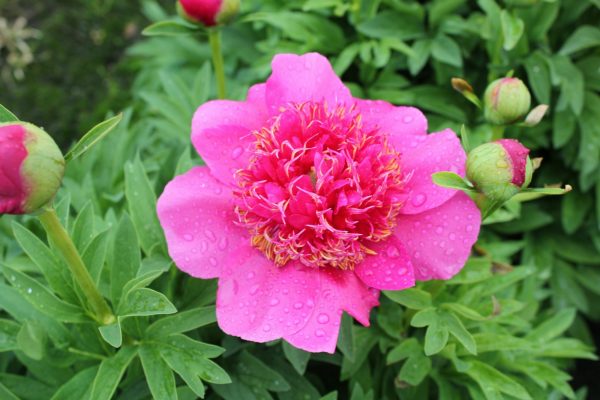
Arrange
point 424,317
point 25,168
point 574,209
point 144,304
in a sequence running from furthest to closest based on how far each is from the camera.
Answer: point 574,209
point 424,317
point 144,304
point 25,168

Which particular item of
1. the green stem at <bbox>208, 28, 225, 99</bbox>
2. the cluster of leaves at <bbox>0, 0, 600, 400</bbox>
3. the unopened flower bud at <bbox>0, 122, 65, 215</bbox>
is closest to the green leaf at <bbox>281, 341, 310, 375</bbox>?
the cluster of leaves at <bbox>0, 0, 600, 400</bbox>

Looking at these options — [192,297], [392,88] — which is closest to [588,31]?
[392,88]

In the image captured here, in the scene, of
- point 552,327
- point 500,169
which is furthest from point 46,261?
point 552,327

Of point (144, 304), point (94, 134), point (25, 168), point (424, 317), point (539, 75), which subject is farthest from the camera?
point (539, 75)

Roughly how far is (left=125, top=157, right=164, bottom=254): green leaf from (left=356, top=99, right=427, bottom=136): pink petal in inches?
15.1

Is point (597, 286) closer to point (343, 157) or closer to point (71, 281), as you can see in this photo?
point (343, 157)

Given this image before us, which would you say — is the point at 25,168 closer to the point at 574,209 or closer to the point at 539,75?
the point at 539,75

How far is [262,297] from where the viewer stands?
0.95 metres

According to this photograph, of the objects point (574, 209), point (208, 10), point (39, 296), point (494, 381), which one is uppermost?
point (208, 10)

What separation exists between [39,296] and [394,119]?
0.59 meters

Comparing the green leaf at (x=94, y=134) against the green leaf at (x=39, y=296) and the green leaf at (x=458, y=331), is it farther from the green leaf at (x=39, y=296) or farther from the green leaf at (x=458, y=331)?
the green leaf at (x=458, y=331)

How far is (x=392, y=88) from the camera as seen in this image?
1.68 m

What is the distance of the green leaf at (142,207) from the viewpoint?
118 cm

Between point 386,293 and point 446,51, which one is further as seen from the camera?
point 446,51
